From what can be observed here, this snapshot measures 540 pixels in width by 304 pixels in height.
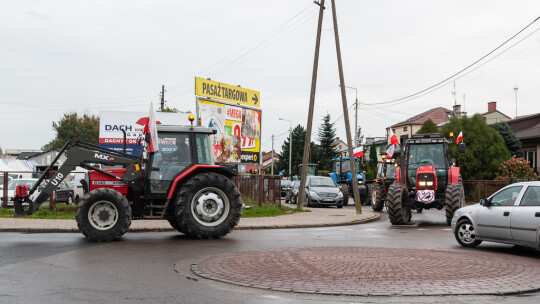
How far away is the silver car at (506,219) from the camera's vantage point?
10.9m

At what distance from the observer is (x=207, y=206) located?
13117 mm

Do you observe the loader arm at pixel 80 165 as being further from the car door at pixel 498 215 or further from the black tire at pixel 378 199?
the black tire at pixel 378 199

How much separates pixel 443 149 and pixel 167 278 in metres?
14.1

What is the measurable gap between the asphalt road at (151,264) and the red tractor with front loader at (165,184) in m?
0.57

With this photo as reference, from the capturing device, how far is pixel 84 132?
80750mm

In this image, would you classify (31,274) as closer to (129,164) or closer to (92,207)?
(92,207)

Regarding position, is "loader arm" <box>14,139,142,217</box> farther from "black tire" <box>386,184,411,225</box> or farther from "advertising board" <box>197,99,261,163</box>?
"advertising board" <box>197,99,261,163</box>

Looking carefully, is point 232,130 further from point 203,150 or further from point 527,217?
point 527,217

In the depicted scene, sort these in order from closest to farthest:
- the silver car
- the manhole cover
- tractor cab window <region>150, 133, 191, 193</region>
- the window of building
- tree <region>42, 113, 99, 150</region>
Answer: the manhole cover < the silver car < tractor cab window <region>150, 133, 191, 193</region> < the window of building < tree <region>42, 113, 99, 150</region>

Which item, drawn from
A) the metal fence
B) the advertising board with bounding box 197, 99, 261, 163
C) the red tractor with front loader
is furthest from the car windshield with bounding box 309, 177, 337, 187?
the red tractor with front loader

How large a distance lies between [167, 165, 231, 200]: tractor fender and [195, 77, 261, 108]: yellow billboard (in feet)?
53.7

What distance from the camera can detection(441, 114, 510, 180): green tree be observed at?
41.2 metres

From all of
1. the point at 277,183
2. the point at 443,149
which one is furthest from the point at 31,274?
the point at 277,183

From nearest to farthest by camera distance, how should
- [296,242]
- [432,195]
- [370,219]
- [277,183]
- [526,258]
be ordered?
[526,258], [296,242], [432,195], [370,219], [277,183]
